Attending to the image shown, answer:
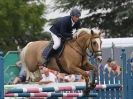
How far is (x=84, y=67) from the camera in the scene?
13.7 m

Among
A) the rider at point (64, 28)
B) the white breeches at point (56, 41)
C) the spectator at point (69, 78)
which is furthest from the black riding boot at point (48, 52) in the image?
the spectator at point (69, 78)

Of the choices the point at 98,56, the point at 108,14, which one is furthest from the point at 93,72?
the point at 108,14

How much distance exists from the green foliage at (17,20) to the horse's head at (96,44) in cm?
1906

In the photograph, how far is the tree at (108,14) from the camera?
122ft

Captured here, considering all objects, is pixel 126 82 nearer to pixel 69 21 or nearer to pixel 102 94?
pixel 102 94

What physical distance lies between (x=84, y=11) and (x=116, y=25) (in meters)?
4.72

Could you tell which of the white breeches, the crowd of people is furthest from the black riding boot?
the crowd of people

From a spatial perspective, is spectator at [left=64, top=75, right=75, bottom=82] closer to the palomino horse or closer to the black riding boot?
the palomino horse

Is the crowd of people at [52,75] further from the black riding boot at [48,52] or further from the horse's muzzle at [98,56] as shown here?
the horse's muzzle at [98,56]

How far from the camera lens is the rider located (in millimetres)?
13445

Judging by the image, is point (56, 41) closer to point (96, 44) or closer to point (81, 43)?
point (81, 43)

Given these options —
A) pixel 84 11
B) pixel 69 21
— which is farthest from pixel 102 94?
pixel 84 11

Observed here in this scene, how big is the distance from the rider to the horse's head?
0.43 m

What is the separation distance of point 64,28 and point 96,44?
0.89m
